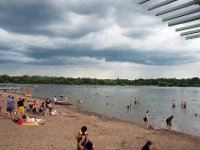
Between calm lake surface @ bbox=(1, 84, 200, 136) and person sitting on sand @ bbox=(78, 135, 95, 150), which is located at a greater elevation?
person sitting on sand @ bbox=(78, 135, 95, 150)

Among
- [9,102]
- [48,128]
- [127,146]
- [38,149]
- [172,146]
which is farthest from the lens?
[9,102]

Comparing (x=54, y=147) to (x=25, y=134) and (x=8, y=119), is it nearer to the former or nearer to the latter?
(x=25, y=134)

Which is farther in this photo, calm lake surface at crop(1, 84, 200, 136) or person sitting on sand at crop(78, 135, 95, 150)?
calm lake surface at crop(1, 84, 200, 136)

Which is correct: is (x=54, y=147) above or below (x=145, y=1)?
below

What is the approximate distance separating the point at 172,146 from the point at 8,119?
1084cm

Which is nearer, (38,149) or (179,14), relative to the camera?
(179,14)

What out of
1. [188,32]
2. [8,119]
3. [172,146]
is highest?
[188,32]

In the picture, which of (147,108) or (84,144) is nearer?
(84,144)

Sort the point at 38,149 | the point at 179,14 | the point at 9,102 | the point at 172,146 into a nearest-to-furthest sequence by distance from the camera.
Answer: the point at 179,14 < the point at 38,149 < the point at 172,146 < the point at 9,102

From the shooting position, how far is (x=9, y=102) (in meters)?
17.9

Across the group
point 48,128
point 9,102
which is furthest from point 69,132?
point 9,102

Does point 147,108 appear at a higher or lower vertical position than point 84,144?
lower

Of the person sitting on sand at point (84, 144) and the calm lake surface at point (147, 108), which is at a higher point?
the person sitting on sand at point (84, 144)

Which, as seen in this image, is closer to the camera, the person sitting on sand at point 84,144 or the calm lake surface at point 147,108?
the person sitting on sand at point 84,144
